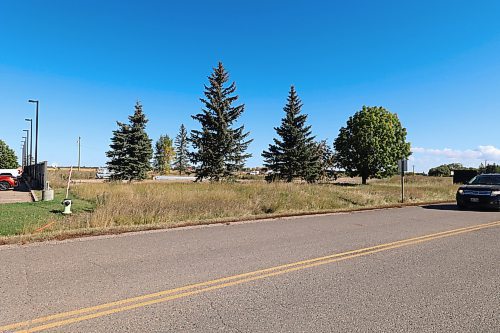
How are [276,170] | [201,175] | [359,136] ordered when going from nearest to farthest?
[201,175]
[276,170]
[359,136]

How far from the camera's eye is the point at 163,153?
3792 inches

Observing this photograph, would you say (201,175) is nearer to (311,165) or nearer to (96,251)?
(311,165)

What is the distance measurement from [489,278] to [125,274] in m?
5.79

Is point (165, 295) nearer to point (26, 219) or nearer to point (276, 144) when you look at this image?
point (26, 219)

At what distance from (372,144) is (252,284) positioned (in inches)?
1747

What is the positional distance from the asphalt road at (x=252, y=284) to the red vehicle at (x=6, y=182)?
23.1m

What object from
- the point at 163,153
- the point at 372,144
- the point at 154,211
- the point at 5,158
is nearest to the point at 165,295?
the point at 154,211

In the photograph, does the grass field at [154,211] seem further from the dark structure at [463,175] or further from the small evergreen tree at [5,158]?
the small evergreen tree at [5,158]

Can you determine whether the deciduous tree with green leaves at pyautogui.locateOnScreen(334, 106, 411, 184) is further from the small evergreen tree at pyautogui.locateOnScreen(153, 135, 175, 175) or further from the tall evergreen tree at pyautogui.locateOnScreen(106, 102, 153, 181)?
the small evergreen tree at pyautogui.locateOnScreen(153, 135, 175, 175)

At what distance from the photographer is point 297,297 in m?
4.46

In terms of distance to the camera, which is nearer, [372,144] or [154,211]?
[154,211]

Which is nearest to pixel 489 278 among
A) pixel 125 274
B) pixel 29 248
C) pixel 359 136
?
pixel 125 274

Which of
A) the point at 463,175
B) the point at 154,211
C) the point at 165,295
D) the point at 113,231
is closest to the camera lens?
the point at 165,295

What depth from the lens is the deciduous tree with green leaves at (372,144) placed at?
46188 millimetres
